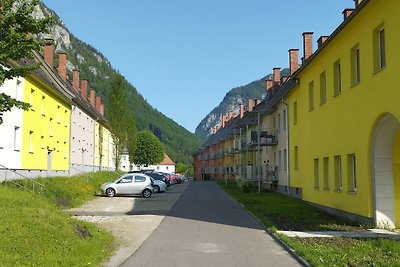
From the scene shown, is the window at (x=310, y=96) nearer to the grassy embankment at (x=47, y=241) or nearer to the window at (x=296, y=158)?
the window at (x=296, y=158)

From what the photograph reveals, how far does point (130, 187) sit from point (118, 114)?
24.5 m

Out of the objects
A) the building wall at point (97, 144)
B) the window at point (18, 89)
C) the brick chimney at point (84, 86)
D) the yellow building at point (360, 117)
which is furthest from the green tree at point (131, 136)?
the yellow building at point (360, 117)

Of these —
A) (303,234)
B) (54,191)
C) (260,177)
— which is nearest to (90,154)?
(260,177)

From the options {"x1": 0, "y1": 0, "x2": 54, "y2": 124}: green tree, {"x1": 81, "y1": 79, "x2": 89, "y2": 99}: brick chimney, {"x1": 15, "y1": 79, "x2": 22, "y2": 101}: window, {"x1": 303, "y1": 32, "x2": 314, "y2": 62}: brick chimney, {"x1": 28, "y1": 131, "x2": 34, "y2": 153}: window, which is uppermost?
{"x1": 81, "y1": 79, "x2": 89, "y2": 99}: brick chimney

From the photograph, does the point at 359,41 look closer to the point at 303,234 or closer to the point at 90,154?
the point at 303,234

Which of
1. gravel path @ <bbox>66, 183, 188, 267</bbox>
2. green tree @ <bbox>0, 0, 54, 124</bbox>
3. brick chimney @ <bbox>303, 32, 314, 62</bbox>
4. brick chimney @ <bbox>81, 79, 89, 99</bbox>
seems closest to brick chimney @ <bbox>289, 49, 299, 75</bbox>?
brick chimney @ <bbox>303, 32, 314, 62</bbox>

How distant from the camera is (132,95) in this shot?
152m

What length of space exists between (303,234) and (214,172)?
81.1 m

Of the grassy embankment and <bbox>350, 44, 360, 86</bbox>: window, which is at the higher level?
<bbox>350, 44, 360, 86</bbox>: window

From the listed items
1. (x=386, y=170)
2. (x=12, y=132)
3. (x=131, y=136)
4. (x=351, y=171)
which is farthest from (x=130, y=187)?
(x=131, y=136)

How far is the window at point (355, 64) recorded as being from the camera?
17297mm

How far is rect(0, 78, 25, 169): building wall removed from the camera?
2470 cm

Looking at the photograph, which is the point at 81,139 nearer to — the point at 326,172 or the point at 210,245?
the point at 326,172

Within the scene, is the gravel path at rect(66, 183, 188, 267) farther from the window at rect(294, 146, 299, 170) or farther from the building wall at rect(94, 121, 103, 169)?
the building wall at rect(94, 121, 103, 169)
